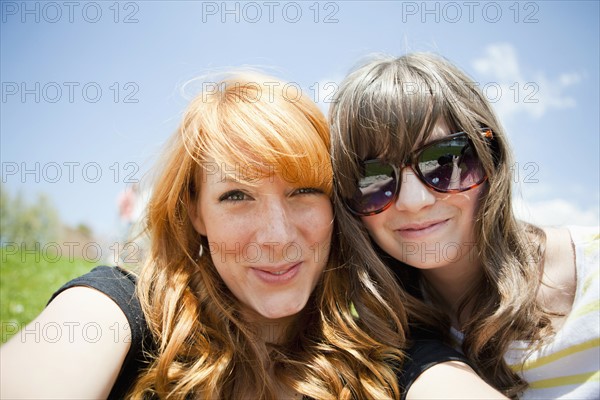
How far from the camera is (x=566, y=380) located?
2.04m

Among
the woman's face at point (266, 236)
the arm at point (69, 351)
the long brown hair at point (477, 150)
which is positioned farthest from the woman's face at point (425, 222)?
the arm at point (69, 351)

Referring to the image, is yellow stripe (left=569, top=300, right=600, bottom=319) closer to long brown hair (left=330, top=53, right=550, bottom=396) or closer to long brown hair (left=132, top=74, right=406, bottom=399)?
long brown hair (left=330, top=53, right=550, bottom=396)

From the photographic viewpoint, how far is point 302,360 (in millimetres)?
2160

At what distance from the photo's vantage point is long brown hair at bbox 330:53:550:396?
2.17m

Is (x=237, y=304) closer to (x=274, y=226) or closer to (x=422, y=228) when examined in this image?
(x=274, y=226)

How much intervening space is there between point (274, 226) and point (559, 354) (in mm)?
1476

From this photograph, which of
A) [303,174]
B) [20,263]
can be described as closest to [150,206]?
[303,174]

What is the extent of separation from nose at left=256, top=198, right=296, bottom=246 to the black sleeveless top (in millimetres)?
651

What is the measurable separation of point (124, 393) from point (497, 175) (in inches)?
83.8

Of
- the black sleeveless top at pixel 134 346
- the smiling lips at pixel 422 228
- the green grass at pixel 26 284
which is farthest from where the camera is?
the green grass at pixel 26 284

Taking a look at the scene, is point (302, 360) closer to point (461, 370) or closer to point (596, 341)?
point (461, 370)

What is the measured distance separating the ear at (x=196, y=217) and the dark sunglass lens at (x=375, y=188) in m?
0.80

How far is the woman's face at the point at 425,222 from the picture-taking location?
2.17 meters

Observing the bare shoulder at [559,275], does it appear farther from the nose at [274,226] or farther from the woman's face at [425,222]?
the nose at [274,226]
